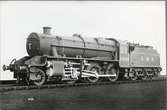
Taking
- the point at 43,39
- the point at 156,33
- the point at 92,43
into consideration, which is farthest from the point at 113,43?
the point at 156,33

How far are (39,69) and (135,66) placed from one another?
25.9 ft

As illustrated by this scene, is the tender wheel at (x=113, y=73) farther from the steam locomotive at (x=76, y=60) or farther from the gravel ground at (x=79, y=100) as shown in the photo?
the gravel ground at (x=79, y=100)

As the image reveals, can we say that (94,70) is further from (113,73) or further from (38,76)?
(38,76)

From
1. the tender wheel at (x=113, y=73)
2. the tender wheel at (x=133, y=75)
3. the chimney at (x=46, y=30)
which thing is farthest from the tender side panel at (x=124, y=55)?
the chimney at (x=46, y=30)

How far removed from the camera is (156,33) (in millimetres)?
11750

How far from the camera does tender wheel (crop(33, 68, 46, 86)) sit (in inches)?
541

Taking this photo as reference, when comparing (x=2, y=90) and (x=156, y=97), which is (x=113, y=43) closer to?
(x=156, y=97)

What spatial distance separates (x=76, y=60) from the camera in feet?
52.3

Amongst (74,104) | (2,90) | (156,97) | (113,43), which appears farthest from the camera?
(113,43)

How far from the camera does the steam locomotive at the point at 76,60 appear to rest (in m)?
14.0

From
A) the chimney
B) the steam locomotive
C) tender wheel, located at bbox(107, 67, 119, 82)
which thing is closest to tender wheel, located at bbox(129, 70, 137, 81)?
the steam locomotive

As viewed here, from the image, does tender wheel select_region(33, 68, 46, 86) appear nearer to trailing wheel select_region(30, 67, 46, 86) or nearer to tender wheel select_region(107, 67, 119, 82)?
trailing wheel select_region(30, 67, 46, 86)

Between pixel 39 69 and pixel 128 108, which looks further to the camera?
pixel 39 69

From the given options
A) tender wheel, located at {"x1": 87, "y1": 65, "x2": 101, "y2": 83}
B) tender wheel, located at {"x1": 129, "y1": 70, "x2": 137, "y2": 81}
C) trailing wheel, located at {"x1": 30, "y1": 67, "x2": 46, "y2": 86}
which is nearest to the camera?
trailing wheel, located at {"x1": 30, "y1": 67, "x2": 46, "y2": 86}
